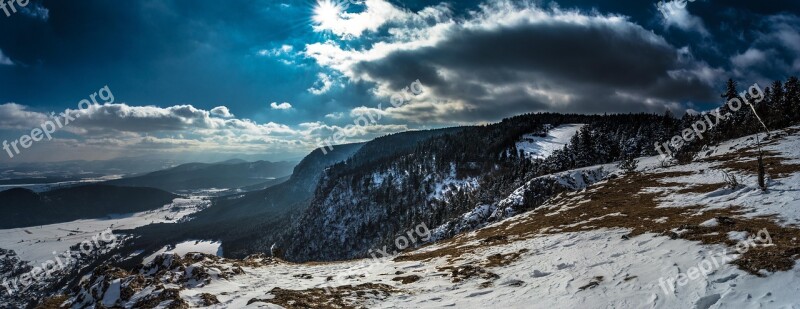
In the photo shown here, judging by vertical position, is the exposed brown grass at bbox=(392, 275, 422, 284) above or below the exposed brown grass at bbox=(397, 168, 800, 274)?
below

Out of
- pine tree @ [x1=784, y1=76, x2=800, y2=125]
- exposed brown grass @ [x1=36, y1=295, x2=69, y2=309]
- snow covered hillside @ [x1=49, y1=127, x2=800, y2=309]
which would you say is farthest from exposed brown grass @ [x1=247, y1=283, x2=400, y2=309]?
pine tree @ [x1=784, y1=76, x2=800, y2=125]

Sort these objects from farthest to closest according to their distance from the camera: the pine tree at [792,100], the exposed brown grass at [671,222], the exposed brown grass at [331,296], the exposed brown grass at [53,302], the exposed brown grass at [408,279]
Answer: the pine tree at [792,100] → the exposed brown grass at [408,279] → the exposed brown grass at [53,302] → the exposed brown grass at [331,296] → the exposed brown grass at [671,222]

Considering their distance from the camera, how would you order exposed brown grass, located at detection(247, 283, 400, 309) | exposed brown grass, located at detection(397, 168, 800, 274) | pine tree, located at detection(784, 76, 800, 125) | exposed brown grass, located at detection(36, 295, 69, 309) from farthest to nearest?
1. pine tree, located at detection(784, 76, 800, 125)
2. exposed brown grass, located at detection(36, 295, 69, 309)
3. exposed brown grass, located at detection(247, 283, 400, 309)
4. exposed brown grass, located at detection(397, 168, 800, 274)

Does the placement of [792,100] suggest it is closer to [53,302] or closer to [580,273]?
[580,273]

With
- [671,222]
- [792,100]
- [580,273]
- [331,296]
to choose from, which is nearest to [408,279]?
[331,296]

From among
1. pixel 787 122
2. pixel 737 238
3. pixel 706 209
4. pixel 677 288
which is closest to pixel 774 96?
pixel 787 122

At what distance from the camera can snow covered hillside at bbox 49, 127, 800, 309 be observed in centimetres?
1244

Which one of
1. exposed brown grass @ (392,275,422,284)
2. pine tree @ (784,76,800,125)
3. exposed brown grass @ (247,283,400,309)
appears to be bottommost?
exposed brown grass @ (392,275,422,284)

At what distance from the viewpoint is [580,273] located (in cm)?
1798

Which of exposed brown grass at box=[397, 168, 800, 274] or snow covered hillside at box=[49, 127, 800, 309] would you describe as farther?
exposed brown grass at box=[397, 168, 800, 274]

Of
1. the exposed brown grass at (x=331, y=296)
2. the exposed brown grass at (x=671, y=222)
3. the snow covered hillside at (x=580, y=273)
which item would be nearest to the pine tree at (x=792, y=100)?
the exposed brown grass at (x=671, y=222)

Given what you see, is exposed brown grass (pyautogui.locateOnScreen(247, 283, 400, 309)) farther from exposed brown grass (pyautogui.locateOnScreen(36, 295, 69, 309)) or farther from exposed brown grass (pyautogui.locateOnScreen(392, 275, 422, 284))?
exposed brown grass (pyautogui.locateOnScreen(36, 295, 69, 309))

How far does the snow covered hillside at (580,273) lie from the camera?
40.8ft

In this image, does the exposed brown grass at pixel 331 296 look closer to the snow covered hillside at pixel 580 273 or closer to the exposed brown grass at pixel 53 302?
the snow covered hillside at pixel 580 273
